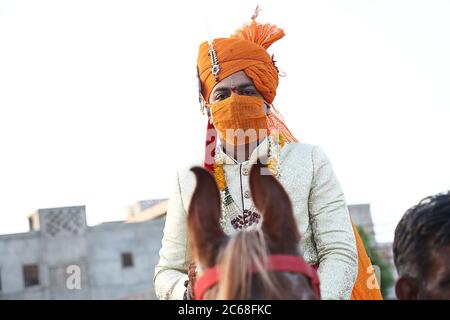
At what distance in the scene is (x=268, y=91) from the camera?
163 inches

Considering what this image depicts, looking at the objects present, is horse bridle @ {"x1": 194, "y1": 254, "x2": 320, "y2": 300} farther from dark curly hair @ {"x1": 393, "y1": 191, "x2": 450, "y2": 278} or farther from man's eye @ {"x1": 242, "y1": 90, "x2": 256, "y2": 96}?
man's eye @ {"x1": 242, "y1": 90, "x2": 256, "y2": 96}

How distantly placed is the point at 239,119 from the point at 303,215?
1.54 ft

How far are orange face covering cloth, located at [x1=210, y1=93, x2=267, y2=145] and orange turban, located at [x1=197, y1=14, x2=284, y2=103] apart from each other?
0.28 ft

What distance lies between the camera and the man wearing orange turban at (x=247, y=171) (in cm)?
393

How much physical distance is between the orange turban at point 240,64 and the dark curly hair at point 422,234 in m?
1.16

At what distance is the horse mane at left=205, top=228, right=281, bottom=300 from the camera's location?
2295 mm

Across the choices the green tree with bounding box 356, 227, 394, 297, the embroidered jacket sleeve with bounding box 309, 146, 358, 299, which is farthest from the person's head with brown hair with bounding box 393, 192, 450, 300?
the green tree with bounding box 356, 227, 394, 297

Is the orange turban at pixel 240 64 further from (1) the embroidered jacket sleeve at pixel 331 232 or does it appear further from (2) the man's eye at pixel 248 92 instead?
(1) the embroidered jacket sleeve at pixel 331 232

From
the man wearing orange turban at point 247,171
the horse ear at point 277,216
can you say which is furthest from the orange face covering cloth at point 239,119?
the horse ear at point 277,216

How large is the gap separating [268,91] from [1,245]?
35357 mm

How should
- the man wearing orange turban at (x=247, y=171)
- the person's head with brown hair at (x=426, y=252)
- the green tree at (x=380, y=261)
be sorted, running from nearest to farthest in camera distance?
1. the person's head with brown hair at (x=426, y=252)
2. the man wearing orange turban at (x=247, y=171)
3. the green tree at (x=380, y=261)
